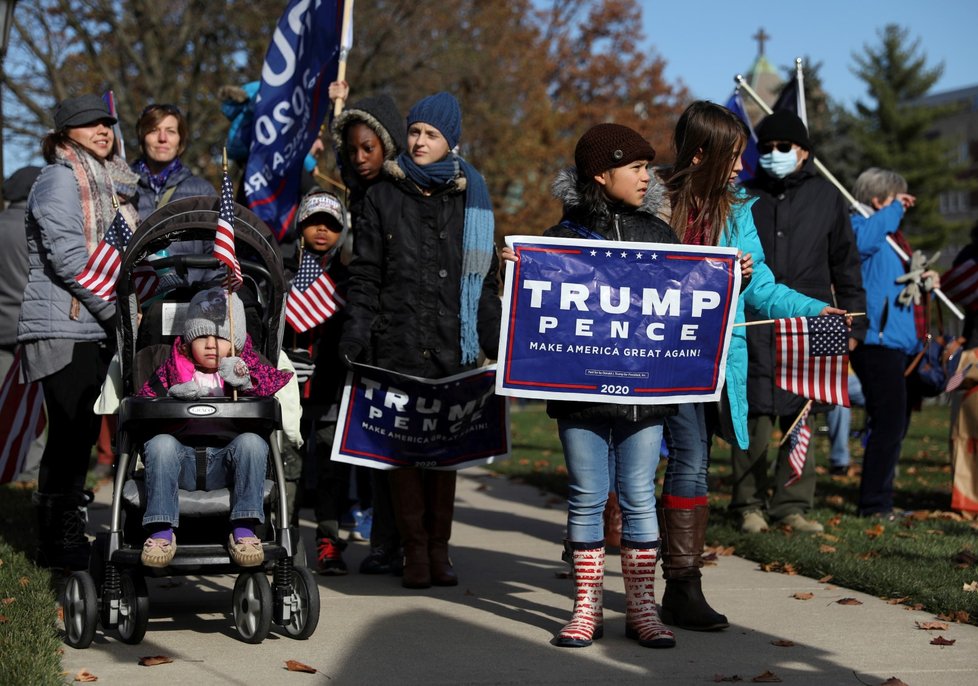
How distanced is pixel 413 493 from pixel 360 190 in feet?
5.56

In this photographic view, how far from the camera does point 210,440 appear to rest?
19.4 feet

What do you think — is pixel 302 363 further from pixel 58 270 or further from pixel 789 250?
pixel 789 250

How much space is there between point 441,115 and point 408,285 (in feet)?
2.91

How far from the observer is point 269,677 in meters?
5.02

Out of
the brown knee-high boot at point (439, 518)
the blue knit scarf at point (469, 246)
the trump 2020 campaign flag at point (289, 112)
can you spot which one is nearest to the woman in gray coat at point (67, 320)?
the blue knit scarf at point (469, 246)

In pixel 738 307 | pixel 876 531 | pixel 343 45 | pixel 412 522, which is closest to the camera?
pixel 738 307

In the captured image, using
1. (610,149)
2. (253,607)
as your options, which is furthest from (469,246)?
(253,607)

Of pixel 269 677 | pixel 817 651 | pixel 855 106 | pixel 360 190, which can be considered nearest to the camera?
pixel 269 677

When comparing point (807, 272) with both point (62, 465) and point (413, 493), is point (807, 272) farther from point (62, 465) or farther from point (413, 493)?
point (62, 465)

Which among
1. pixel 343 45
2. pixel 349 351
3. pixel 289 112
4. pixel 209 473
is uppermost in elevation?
pixel 343 45

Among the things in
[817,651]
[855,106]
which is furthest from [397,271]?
[855,106]

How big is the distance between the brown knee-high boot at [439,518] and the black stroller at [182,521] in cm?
117

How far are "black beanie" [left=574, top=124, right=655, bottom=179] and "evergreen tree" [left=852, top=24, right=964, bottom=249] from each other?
5562 centimetres

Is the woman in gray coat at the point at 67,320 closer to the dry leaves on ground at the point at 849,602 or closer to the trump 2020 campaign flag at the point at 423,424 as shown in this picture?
the trump 2020 campaign flag at the point at 423,424
